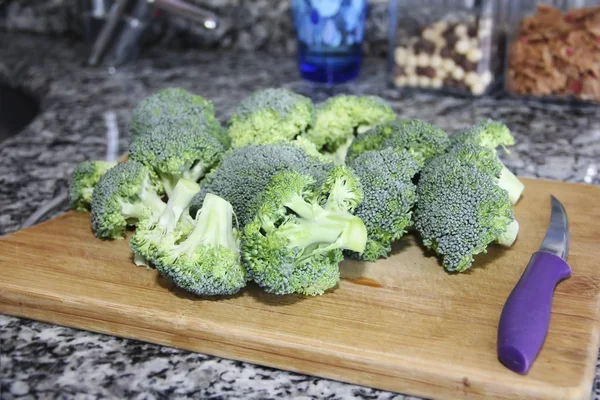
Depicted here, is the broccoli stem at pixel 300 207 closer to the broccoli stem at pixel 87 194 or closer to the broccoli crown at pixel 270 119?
the broccoli crown at pixel 270 119

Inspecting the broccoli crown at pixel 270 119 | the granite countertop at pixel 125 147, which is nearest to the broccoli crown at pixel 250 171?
the broccoli crown at pixel 270 119

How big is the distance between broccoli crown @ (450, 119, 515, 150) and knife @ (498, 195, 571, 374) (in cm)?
19

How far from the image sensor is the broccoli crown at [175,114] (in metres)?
1.26

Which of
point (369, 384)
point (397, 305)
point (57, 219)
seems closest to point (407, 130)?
point (397, 305)

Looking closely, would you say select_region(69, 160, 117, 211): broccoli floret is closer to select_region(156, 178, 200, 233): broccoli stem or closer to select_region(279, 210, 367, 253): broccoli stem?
select_region(156, 178, 200, 233): broccoli stem

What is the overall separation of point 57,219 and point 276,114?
387 millimetres

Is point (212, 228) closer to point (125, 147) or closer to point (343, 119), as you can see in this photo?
point (343, 119)

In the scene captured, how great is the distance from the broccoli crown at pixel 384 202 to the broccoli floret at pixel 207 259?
7.2 inches

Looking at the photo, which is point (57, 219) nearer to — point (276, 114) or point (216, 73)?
point (276, 114)

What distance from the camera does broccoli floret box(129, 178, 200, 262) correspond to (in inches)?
39.1

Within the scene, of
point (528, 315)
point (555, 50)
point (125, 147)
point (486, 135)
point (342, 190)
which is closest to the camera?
point (528, 315)

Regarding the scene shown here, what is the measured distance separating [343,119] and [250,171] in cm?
28

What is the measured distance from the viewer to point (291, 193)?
94 cm

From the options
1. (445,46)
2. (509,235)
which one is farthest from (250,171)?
(445,46)
